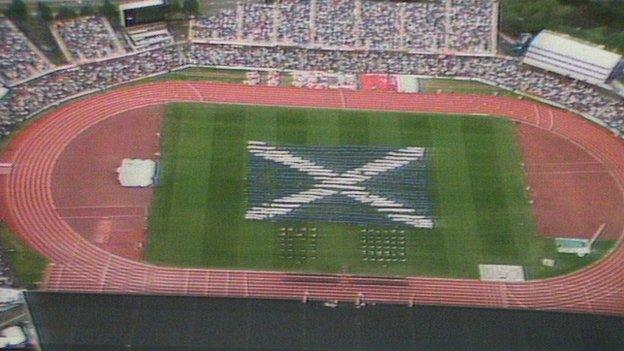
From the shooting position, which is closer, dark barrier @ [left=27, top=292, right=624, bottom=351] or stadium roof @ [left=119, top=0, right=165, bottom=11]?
dark barrier @ [left=27, top=292, right=624, bottom=351]

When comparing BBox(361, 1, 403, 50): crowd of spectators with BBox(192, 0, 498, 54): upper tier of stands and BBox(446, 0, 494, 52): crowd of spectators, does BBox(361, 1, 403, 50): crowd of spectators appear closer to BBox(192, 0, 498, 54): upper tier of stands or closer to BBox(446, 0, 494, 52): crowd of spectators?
BBox(192, 0, 498, 54): upper tier of stands

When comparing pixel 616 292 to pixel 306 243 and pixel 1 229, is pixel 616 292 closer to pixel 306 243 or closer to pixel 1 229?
pixel 306 243

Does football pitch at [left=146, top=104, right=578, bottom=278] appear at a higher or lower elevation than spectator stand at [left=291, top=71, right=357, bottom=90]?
lower

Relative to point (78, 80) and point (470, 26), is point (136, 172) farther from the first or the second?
point (470, 26)

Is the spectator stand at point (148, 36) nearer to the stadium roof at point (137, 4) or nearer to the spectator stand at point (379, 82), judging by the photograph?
the stadium roof at point (137, 4)

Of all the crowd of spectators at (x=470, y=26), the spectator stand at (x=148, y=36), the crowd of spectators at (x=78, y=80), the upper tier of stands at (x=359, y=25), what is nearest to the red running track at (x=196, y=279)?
the crowd of spectators at (x=78, y=80)

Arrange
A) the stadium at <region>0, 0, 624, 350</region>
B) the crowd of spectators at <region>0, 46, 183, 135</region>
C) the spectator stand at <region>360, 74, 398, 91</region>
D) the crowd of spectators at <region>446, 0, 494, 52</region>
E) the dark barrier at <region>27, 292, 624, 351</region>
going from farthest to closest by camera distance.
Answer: the crowd of spectators at <region>446, 0, 494, 52</region>, the spectator stand at <region>360, 74, 398, 91</region>, the crowd of spectators at <region>0, 46, 183, 135</region>, the stadium at <region>0, 0, 624, 350</region>, the dark barrier at <region>27, 292, 624, 351</region>

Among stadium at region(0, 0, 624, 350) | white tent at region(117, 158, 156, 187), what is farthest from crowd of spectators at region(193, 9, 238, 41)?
white tent at region(117, 158, 156, 187)
